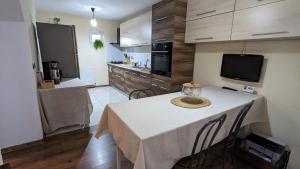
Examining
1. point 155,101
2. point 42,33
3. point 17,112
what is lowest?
point 17,112

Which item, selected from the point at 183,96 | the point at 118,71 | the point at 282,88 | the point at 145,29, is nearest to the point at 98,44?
the point at 118,71

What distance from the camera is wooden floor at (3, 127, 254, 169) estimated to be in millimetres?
1770

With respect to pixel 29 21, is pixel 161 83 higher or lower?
lower

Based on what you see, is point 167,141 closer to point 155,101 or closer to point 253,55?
point 155,101

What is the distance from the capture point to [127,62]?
17.6ft

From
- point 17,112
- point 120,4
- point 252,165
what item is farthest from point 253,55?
point 17,112

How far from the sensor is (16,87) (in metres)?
1.85

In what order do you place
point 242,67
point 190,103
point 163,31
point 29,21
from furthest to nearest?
point 163,31
point 29,21
point 242,67
point 190,103

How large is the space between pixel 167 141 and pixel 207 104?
28.3 inches

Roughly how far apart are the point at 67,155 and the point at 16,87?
1.05 m

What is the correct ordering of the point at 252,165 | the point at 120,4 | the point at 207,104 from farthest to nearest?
the point at 120,4 → the point at 252,165 → the point at 207,104

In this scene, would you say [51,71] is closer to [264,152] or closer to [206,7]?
[206,7]

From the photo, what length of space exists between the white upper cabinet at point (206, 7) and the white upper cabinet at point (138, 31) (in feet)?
3.87

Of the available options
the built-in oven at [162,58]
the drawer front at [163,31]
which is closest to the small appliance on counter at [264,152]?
the built-in oven at [162,58]
